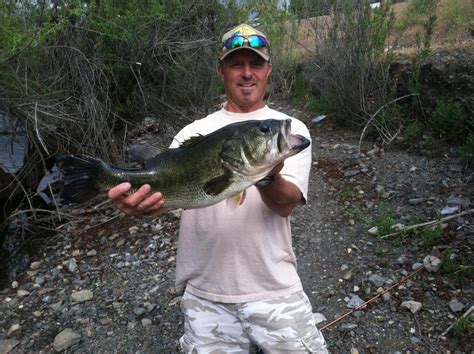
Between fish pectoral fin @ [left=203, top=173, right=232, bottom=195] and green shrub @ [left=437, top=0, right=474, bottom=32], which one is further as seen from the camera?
green shrub @ [left=437, top=0, right=474, bottom=32]

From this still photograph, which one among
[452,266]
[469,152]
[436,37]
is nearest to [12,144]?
[452,266]

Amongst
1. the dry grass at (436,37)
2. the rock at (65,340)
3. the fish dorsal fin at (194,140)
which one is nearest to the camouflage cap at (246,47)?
the fish dorsal fin at (194,140)

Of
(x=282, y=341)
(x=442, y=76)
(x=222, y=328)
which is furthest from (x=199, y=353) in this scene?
(x=442, y=76)

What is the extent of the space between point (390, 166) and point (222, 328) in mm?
4566

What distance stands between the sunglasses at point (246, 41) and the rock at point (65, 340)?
2967mm

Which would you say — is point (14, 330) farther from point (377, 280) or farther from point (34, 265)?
point (377, 280)

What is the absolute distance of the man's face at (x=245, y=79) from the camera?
2.43m

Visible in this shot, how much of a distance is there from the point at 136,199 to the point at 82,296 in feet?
9.18

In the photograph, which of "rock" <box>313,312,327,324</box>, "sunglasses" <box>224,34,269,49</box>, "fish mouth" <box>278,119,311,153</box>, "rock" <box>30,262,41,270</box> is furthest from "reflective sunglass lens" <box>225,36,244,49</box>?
"rock" <box>30,262,41,270</box>

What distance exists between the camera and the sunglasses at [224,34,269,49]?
2.43m

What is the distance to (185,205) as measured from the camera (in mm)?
2143

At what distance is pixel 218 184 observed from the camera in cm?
202

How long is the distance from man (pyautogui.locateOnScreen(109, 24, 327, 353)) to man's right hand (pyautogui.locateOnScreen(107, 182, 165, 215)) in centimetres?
1

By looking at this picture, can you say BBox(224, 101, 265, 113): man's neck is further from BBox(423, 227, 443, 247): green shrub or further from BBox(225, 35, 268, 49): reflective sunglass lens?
BBox(423, 227, 443, 247): green shrub
